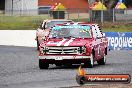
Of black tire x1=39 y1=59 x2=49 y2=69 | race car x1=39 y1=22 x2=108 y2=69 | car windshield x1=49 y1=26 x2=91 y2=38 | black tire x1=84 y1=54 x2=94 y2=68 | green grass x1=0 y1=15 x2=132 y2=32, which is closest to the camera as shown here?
race car x1=39 y1=22 x2=108 y2=69

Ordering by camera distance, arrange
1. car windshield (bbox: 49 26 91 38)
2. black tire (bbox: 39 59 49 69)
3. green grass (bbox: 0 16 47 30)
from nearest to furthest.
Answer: black tire (bbox: 39 59 49 69) → car windshield (bbox: 49 26 91 38) → green grass (bbox: 0 16 47 30)

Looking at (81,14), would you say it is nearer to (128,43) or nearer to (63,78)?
(128,43)

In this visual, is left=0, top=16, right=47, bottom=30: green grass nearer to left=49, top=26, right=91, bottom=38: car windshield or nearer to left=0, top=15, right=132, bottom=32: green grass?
left=0, top=15, right=132, bottom=32: green grass

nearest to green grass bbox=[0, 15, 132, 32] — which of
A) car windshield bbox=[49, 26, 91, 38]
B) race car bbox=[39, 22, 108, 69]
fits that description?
car windshield bbox=[49, 26, 91, 38]

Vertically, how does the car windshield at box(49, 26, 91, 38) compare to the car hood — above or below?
above

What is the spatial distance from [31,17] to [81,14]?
4295 mm

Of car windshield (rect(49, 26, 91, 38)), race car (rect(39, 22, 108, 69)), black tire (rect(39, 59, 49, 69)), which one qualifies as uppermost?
car windshield (rect(49, 26, 91, 38))

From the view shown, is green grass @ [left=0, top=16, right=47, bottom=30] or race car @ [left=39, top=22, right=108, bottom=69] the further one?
green grass @ [left=0, top=16, right=47, bottom=30]

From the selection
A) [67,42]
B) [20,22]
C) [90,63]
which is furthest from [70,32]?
[20,22]

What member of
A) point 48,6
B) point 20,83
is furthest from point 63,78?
point 48,6

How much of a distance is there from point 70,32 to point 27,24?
31590 millimetres

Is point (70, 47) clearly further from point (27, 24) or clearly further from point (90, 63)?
point (27, 24)

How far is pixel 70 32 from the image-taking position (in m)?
22.4

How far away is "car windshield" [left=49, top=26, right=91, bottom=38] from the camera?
72.9 feet
